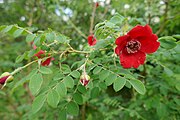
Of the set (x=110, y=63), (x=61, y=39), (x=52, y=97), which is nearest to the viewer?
(x=52, y=97)

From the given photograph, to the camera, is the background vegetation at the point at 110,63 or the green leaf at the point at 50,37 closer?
the green leaf at the point at 50,37

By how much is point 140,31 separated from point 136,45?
81 millimetres

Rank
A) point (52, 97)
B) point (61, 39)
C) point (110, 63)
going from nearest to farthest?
point (52, 97)
point (61, 39)
point (110, 63)

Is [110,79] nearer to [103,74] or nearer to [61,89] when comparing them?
[103,74]

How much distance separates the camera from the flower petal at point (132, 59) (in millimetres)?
850

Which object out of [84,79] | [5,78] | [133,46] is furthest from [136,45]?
[5,78]

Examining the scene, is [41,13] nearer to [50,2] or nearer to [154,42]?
[50,2]

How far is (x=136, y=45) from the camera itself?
0.91 metres

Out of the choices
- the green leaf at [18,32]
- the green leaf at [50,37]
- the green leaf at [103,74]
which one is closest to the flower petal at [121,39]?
the green leaf at [103,74]

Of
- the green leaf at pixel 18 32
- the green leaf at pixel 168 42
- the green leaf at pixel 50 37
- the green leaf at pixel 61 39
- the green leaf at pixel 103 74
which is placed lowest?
the green leaf at pixel 103 74

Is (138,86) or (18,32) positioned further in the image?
(18,32)

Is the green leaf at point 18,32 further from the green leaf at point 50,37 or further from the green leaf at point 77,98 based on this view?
the green leaf at point 77,98

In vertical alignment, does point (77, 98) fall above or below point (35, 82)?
below

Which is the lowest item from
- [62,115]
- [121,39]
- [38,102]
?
[62,115]
